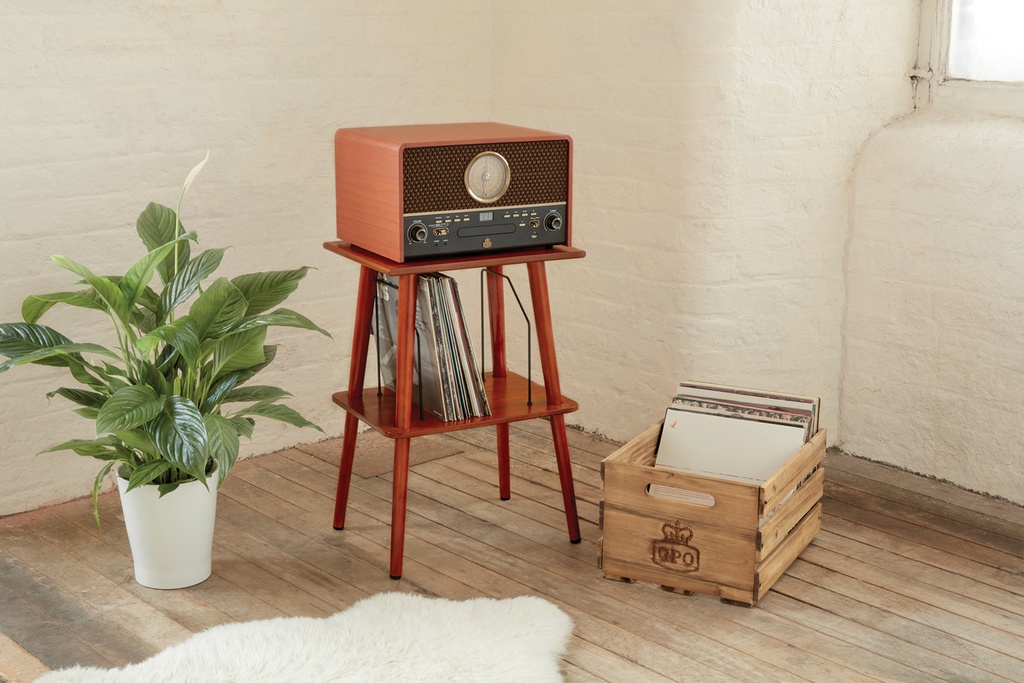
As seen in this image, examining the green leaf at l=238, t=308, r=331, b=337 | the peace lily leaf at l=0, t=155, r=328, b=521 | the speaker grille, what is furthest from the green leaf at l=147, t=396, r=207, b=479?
the speaker grille

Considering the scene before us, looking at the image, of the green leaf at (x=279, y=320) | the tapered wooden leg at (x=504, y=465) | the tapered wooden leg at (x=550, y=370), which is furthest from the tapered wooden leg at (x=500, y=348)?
the green leaf at (x=279, y=320)

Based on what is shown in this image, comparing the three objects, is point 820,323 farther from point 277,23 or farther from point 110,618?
point 110,618

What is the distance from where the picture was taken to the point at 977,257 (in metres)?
3.02

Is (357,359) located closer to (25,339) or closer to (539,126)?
(25,339)

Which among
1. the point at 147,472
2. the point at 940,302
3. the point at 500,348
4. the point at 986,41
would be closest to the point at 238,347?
the point at 147,472

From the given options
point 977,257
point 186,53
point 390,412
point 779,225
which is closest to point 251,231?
point 186,53

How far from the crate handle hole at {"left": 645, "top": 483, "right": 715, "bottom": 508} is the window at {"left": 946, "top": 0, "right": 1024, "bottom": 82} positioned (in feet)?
4.81

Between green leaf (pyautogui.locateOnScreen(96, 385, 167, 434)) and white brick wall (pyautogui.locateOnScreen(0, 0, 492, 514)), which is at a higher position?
white brick wall (pyautogui.locateOnScreen(0, 0, 492, 514))

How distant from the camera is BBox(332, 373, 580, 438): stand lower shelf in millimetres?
2537

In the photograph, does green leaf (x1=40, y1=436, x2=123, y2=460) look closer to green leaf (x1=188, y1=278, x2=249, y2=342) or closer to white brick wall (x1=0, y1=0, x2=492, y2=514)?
green leaf (x1=188, y1=278, x2=249, y2=342)

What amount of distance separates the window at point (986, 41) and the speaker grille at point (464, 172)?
1345 millimetres

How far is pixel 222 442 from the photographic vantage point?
7.48ft

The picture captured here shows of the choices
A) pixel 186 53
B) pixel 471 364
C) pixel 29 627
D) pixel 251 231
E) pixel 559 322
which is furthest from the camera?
pixel 559 322

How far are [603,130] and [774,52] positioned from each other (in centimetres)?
53
